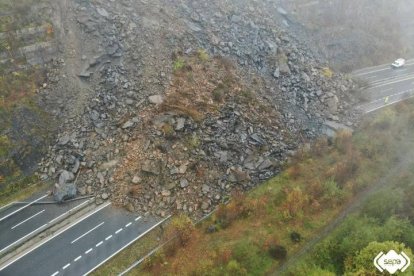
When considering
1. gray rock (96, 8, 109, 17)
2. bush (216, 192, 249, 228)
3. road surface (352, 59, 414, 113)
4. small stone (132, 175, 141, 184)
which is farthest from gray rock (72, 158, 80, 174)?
road surface (352, 59, 414, 113)

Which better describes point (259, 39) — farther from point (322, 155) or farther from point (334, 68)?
point (322, 155)

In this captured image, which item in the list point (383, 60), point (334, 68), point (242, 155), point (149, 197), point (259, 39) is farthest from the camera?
point (383, 60)

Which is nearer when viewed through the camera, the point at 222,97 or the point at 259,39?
the point at 222,97

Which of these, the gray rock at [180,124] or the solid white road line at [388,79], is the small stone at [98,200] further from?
the solid white road line at [388,79]

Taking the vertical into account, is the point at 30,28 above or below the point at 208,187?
above

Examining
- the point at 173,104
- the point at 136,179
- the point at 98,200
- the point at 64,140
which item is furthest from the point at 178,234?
the point at 64,140

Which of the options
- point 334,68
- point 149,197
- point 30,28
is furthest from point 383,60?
point 30,28
